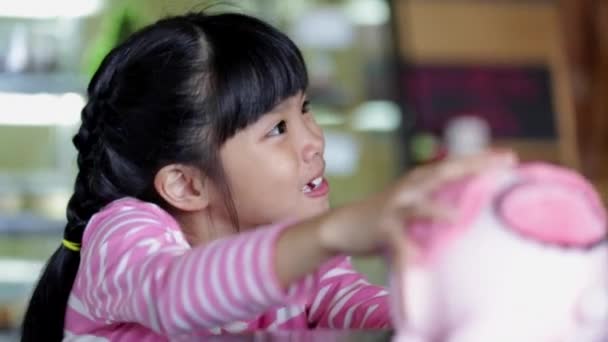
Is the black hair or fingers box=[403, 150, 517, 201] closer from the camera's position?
fingers box=[403, 150, 517, 201]

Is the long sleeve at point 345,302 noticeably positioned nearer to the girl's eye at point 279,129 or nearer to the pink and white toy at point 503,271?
the girl's eye at point 279,129

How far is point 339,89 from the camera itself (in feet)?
8.49

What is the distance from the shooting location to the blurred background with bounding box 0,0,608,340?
8.04ft

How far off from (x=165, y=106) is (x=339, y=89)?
72.7 inches

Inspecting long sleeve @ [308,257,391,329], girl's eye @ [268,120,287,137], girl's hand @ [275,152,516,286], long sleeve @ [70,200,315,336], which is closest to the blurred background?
long sleeve @ [308,257,391,329]

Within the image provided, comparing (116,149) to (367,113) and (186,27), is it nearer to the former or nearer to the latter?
(186,27)

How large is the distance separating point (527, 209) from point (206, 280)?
16cm

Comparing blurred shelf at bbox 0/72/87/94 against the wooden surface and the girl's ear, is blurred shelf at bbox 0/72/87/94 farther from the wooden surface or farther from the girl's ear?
the girl's ear

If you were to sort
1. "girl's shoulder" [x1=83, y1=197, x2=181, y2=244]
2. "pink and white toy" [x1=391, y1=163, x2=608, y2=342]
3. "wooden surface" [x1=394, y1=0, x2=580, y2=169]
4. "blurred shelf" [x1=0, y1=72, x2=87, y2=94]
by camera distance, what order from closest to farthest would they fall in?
"pink and white toy" [x1=391, y1=163, x2=608, y2=342], "girl's shoulder" [x1=83, y1=197, x2=181, y2=244], "blurred shelf" [x1=0, y1=72, x2=87, y2=94], "wooden surface" [x1=394, y1=0, x2=580, y2=169]

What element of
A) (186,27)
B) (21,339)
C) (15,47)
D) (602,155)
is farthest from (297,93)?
(602,155)

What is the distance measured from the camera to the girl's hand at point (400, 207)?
0.40 m

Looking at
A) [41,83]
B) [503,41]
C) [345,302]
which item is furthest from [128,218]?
[503,41]

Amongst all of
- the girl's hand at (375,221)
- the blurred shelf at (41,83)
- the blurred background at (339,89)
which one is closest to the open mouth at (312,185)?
the girl's hand at (375,221)

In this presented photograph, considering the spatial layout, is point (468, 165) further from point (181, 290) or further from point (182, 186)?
point (182, 186)
